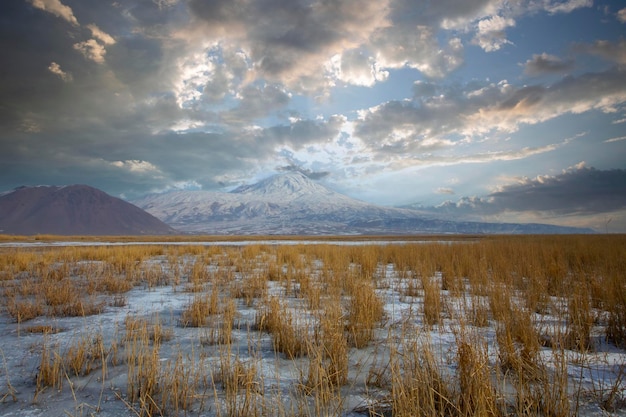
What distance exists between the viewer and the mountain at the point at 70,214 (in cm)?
15425

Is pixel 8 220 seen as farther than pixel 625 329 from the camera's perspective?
Yes

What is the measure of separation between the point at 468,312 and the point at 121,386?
432 centimetres

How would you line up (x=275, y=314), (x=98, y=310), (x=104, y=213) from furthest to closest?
1. (x=104, y=213)
2. (x=98, y=310)
3. (x=275, y=314)

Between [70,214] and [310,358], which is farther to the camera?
[70,214]

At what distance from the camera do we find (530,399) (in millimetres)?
1938

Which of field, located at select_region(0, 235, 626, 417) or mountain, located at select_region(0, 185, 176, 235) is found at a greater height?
mountain, located at select_region(0, 185, 176, 235)

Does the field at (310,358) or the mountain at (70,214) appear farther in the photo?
the mountain at (70,214)

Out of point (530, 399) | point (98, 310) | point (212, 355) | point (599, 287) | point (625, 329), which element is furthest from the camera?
point (599, 287)

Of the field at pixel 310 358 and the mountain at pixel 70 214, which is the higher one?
the mountain at pixel 70 214

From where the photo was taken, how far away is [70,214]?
545 feet

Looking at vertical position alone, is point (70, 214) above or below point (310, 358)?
above

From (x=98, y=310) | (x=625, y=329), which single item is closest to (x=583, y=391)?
(x=625, y=329)

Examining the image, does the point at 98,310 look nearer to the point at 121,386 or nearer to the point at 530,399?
the point at 121,386

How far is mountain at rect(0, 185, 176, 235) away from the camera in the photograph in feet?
506
